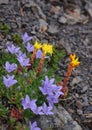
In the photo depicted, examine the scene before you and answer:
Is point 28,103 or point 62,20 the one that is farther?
point 62,20

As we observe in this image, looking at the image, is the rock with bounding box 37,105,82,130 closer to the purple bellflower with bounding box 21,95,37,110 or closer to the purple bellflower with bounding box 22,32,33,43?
the purple bellflower with bounding box 21,95,37,110

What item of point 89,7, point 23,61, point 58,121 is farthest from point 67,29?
point 58,121

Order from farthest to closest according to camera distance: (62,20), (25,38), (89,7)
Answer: (89,7), (62,20), (25,38)

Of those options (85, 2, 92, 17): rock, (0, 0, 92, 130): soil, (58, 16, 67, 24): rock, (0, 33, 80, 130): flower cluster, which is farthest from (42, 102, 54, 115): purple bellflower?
(85, 2, 92, 17): rock

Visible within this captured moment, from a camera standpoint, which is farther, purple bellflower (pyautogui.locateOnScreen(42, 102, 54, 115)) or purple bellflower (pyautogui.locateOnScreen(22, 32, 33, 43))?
purple bellflower (pyautogui.locateOnScreen(22, 32, 33, 43))

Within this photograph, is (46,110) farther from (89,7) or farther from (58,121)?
(89,7)

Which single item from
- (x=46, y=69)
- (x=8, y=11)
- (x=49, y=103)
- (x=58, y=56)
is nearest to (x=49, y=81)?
(x=49, y=103)
